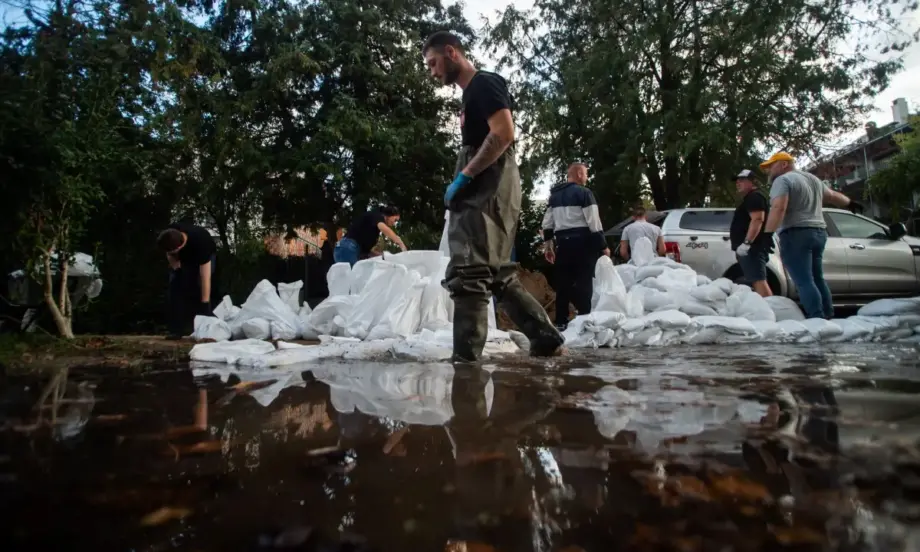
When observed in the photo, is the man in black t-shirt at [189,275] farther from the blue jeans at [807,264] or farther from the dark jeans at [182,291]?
the blue jeans at [807,264]

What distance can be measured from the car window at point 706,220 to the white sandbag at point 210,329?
216 inches

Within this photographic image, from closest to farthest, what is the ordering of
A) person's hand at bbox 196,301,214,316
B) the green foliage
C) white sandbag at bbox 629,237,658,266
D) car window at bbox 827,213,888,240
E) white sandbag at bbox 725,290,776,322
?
white sandbag at bbox 725,290,776,322, person's hand at bbox 196,301,214,316, white sandbag at bbox 629,237,658,266, car window at bbox 827,213,888,240, the green foliage

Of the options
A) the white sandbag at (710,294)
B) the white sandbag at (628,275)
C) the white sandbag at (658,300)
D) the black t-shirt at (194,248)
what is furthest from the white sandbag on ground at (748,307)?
the black t-shirt at (194,248)

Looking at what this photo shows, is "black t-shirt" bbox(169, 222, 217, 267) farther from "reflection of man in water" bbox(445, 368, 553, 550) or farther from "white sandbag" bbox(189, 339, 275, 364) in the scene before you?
"reflection of man in water" bbox(445, 368, 553, 550)

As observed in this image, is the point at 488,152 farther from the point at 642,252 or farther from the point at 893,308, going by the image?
the point at 642,252

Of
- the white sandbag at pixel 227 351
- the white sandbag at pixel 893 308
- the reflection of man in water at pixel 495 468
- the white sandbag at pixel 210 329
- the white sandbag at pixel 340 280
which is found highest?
the white sandbag at pixel 340 280

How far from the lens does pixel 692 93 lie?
483 inches

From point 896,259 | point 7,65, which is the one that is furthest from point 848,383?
point 896,259

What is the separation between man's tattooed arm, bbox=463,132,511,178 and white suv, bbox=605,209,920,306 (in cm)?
510

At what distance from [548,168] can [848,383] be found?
12.8 m

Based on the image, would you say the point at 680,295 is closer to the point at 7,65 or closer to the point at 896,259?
the point at 896,259

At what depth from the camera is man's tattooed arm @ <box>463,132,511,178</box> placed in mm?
2867

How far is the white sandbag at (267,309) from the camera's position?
5566 millimetres

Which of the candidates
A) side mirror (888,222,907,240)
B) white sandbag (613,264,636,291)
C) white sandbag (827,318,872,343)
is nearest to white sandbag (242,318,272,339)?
white sandbag (613,264,636,291)
